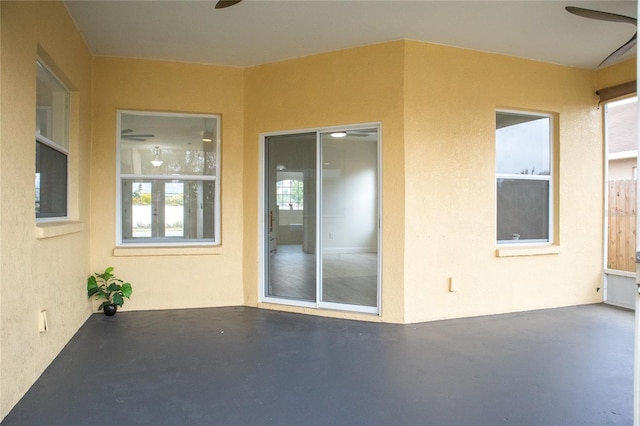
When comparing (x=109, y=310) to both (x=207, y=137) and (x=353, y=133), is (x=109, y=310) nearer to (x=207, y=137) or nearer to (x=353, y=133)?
(x=207, y=137)

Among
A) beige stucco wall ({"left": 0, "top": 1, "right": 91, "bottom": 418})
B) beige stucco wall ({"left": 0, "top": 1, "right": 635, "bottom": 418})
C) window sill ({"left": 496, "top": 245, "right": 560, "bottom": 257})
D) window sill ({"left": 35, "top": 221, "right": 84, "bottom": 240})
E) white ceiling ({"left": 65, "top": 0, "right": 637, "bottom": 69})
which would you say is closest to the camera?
beige stucco wall ({"left": 0, "top": 1, "right": 91, "bottom": 418})

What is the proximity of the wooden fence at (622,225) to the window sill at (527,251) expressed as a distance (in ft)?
2.89

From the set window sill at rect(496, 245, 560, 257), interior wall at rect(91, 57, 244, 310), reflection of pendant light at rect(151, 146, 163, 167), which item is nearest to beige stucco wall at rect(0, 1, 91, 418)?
interior wall at rect(91, 57, 244, 310)

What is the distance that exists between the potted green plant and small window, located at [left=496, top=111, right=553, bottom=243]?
4290mm

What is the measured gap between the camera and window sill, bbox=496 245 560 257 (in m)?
4.40

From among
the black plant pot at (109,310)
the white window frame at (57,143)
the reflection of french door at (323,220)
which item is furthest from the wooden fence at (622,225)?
the white window frame at (57,143)

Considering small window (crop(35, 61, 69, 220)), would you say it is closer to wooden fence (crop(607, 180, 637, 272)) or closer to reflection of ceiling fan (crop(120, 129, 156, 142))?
reflection of ceiling fan (crop(120, 129, 156, 142))

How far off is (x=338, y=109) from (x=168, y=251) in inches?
99.3

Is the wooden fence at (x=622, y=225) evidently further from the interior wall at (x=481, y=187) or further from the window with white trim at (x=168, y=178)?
the window with white trim at (x=168, y=178)

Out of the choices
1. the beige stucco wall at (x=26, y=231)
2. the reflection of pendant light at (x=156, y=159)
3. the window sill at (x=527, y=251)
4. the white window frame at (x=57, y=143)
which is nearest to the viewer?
the beige stucco wall at (x=26, y=231)

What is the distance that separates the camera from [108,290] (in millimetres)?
4324

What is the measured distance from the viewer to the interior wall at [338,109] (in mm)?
4043

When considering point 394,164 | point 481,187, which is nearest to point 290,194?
point 394,164

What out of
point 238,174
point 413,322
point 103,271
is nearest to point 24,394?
point 103,271
